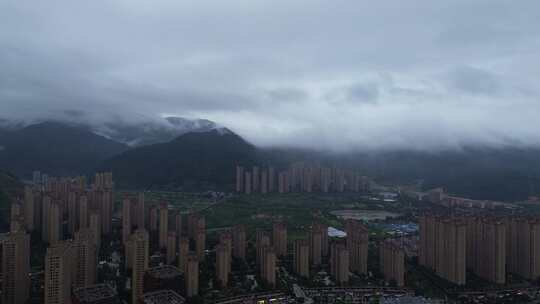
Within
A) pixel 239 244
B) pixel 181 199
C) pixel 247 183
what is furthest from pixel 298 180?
pixel 239 244

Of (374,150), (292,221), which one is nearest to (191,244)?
(292,221)

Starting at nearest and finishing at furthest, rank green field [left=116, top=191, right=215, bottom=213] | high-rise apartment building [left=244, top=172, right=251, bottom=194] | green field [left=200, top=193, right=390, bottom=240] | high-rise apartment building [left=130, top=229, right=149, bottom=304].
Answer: high-rise apartment building [left=130, top=229, right=149, bottom=304], green field [left=200, top=193, right=390, bottom=240], green field [left=116, top=191, right=215, bottom=213], high-rise apartment building [left=244, top=172, right=251, bottom=194]

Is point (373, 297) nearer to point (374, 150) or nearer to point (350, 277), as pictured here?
point (350, 277)

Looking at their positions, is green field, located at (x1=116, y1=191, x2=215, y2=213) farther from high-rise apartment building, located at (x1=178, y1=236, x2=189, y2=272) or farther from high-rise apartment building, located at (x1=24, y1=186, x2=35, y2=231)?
high-rise apartment building, located at (x1=178, y1=236, x2=189, y2=272)

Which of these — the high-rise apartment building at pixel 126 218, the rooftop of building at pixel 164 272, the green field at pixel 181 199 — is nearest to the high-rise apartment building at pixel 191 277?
the rooftop of building at pixel 164 272

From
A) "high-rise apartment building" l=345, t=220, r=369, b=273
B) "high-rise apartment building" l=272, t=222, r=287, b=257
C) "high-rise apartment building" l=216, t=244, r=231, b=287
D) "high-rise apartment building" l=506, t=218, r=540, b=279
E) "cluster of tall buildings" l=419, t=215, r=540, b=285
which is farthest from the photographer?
"high-rise apartment building" l=272, t=222, r=287, b=257

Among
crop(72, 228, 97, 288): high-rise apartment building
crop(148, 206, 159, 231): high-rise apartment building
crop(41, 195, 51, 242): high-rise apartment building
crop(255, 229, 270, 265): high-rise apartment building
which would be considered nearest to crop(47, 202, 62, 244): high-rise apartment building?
crop(41, 195, 51, 242): high-rise apartment building

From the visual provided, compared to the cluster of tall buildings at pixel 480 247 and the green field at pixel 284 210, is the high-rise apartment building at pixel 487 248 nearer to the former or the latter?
the cluster of tall buildings at pixel 480 247
